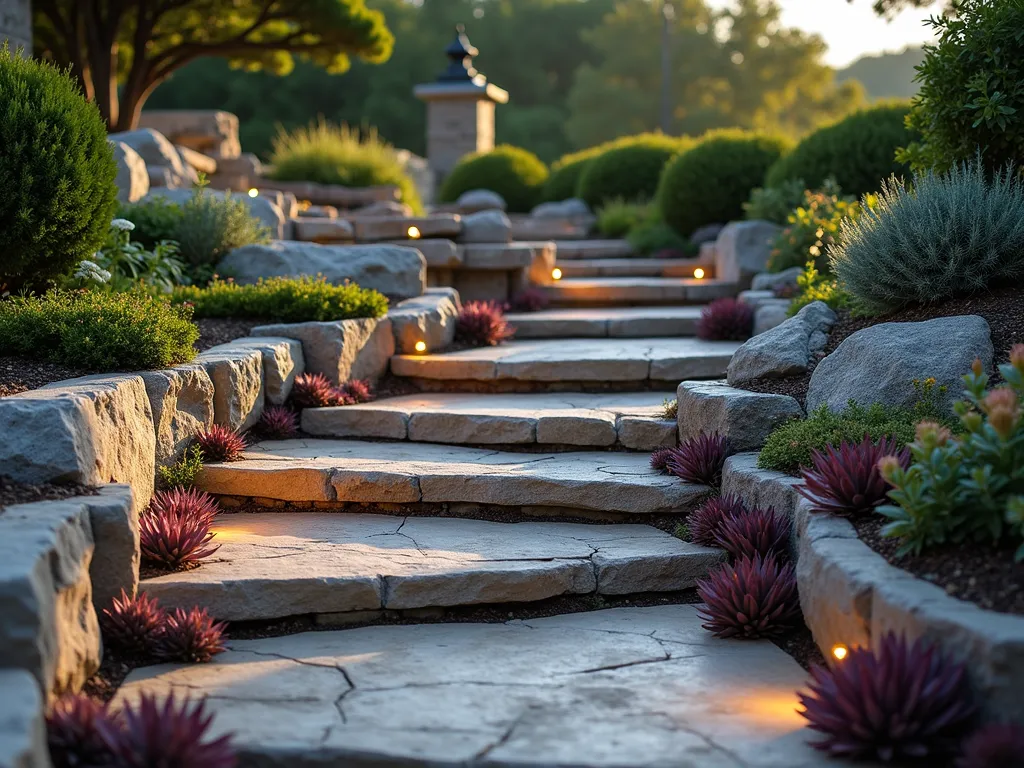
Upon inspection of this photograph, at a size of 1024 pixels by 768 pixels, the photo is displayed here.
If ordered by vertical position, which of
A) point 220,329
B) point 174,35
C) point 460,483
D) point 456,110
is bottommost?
point 460,483

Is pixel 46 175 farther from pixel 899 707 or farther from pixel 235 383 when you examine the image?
pixel 899 707

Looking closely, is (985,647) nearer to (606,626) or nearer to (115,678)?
(606,626)

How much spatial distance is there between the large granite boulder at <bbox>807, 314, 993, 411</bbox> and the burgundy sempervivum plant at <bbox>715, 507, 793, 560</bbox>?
0.88m

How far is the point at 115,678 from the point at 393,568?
1203 mm

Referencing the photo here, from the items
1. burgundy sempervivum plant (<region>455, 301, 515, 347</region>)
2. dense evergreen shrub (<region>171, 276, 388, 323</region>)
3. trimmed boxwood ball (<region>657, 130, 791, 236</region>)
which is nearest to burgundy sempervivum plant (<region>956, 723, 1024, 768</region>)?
dense evergreen shrub (<region>171, 276, 388, 323</region>)

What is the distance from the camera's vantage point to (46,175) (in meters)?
5.57

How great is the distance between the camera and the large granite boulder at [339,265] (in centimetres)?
832

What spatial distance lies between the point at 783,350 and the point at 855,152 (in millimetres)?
4864

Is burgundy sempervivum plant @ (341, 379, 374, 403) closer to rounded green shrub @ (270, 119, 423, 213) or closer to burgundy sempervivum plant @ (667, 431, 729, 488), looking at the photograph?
burgundy sempervivum plant @ (667, 431, 729, 488)

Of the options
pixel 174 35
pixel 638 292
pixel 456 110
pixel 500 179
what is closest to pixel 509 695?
pixel 638 292

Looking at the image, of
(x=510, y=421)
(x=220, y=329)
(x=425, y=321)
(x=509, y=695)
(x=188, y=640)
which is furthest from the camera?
(x=425, y=321)

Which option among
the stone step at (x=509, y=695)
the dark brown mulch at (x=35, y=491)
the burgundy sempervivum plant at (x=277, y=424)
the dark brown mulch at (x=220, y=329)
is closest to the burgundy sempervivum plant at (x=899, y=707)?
the stone step at (x=509, y=695)

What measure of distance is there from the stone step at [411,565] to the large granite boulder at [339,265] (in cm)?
347

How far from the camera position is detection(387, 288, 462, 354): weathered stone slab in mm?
7734
